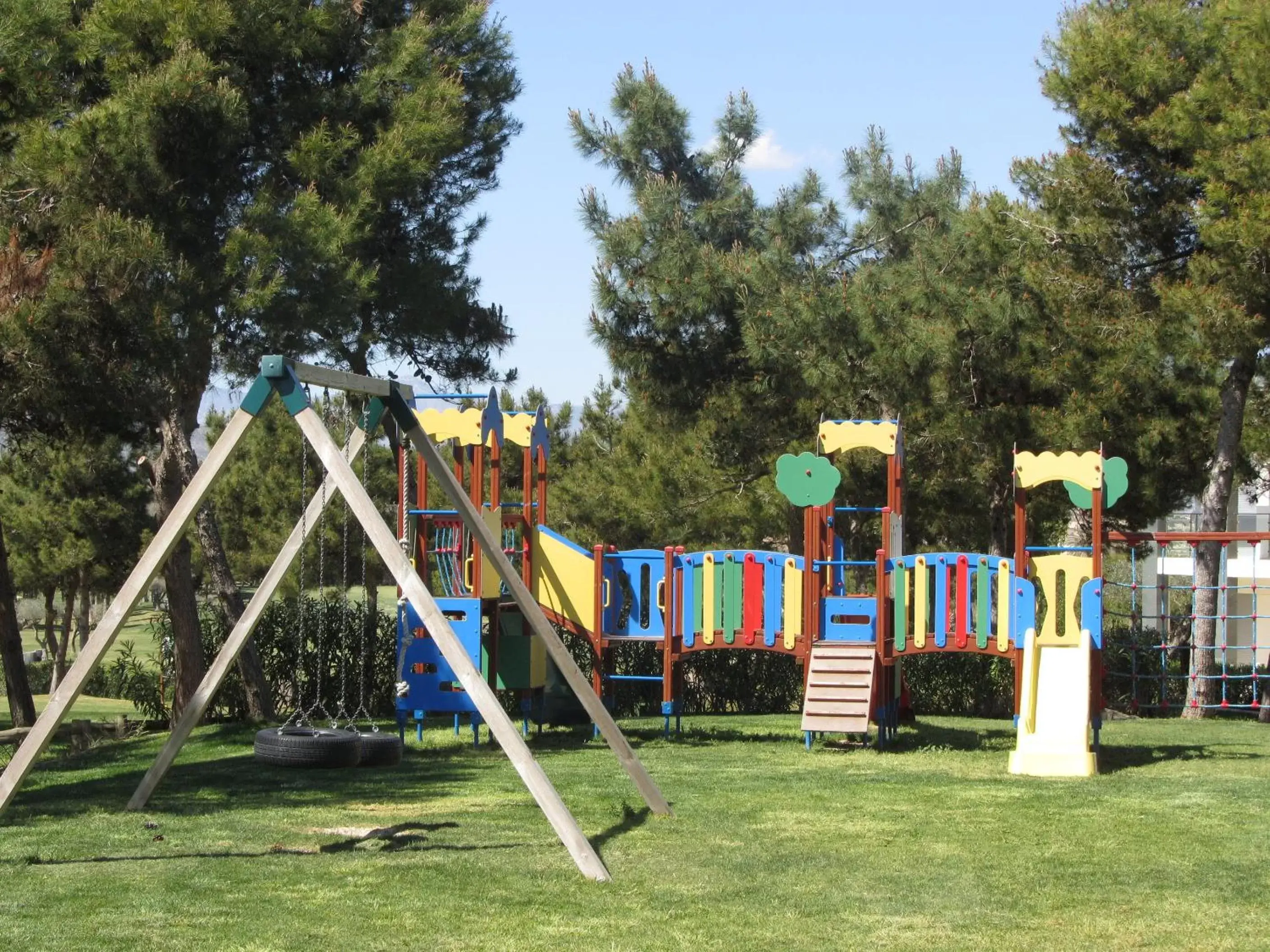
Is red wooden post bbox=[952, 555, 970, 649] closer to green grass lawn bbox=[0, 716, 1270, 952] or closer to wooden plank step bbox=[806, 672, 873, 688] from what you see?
wooden plank step bbox=[806, 672, 873, 688]

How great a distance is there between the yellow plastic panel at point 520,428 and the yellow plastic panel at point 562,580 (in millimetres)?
799

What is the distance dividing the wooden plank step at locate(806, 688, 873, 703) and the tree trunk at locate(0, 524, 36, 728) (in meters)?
6.81

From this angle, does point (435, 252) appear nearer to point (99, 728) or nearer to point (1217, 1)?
point (99, 728)

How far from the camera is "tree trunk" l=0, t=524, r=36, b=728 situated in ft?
42.7

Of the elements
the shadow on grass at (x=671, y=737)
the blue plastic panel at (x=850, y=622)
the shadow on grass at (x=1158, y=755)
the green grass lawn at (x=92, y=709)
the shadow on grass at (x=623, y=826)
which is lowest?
the green grass lawn at (x=92, y=709)

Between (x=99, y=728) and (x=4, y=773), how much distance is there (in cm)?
779

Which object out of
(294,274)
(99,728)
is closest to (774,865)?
(294,274)

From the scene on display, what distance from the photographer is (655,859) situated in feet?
23.2

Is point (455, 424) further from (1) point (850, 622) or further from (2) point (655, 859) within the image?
Answer: (2) point (655, 859)

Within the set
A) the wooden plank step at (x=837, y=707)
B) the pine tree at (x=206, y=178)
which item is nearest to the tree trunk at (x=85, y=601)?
the pine tree at (x=206, y=178)

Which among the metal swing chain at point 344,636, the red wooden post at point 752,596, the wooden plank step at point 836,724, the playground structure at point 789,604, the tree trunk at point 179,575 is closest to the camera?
the metal swing chain at point 344,636

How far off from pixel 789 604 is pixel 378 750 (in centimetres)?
524

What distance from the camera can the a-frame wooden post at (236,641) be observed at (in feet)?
26.8

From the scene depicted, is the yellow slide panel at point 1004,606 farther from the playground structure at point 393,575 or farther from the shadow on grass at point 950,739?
the playground structure at point 393,575
